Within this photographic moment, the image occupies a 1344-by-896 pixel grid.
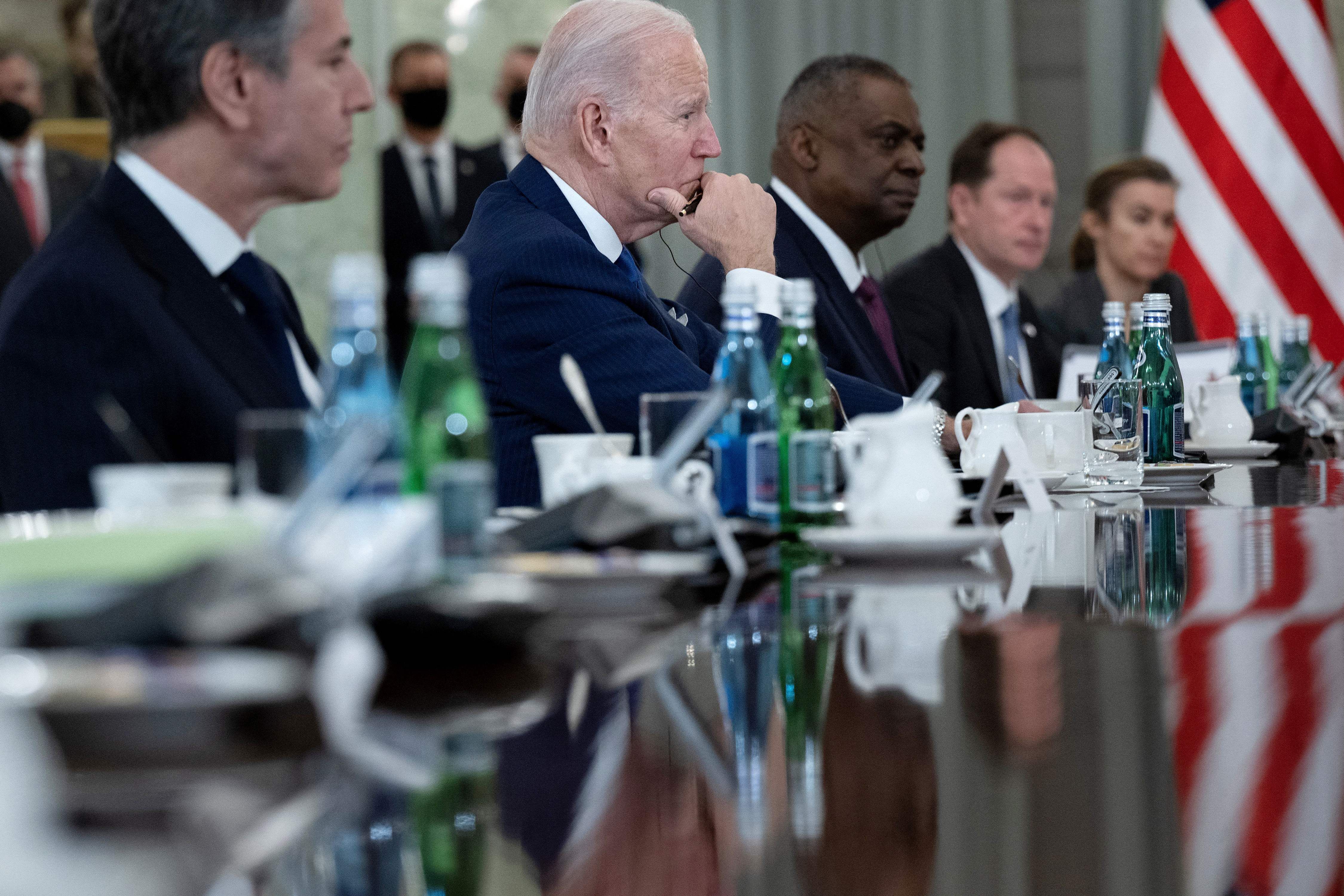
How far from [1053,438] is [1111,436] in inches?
4.0

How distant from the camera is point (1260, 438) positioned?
243 cm

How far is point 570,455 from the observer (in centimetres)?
110

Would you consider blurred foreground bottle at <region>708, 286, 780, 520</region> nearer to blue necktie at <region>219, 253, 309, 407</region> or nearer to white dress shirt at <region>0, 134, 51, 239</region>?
blue necktie at <region>219, 253, 309, 407</region>

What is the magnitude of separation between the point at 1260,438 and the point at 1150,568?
1.53 metres

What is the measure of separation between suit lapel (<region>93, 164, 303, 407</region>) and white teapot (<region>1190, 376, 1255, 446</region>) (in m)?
1.59

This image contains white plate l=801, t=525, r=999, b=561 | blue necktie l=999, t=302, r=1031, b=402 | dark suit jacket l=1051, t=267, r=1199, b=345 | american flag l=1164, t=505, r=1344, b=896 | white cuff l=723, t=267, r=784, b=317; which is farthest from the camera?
dark suit jacket l=1051, t=267, r=1199, b=345

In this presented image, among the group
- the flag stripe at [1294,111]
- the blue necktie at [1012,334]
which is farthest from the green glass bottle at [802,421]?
the flag stripe at [1294,111]

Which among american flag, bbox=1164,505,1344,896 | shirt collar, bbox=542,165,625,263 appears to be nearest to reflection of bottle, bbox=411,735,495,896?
american flag, bbox=1164,505,1344,896

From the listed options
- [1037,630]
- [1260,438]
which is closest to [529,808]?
[1037,630]

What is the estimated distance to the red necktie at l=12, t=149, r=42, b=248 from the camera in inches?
171

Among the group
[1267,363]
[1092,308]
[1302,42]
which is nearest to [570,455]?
[1267,363]

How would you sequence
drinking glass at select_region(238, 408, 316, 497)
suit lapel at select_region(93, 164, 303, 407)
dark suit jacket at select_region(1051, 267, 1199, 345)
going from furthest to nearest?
dark suit jacket at select_region(1051, 267, 1199, 345), suit lapel at select_region(93, 164, 303, 407), drinking glass at select_region(238, 408, 316, 497)

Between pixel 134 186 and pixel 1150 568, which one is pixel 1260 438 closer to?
pixel 1150 568

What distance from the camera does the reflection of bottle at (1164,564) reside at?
2.83 feet
